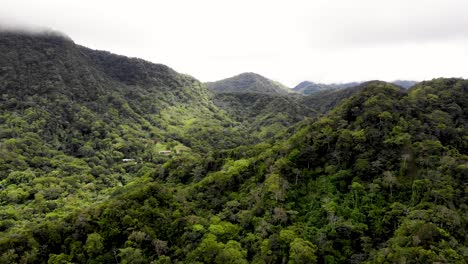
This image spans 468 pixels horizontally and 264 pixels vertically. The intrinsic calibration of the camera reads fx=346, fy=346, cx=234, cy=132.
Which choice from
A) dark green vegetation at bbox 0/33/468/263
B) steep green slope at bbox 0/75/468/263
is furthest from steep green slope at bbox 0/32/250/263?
steep green slope at bbox 0/75/468/263

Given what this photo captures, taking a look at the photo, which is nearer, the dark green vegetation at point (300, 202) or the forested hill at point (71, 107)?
the dark green vegetation at point (300, 202)

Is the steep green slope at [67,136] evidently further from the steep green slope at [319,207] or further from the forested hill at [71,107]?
the steep green slope at [319,207]

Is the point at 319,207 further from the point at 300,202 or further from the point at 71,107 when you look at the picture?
the point at 71,107

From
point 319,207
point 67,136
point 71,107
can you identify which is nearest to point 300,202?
point 319,207

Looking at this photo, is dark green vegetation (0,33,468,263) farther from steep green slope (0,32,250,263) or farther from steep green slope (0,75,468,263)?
steep green slope (0,32,250,263)

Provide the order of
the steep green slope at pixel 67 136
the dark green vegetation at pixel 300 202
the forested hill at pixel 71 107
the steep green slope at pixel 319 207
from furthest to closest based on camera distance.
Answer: the forested hill at pixel 71 107 < the steep green slope at pixel 67 136 < the dark green vegetation at pixel 300 202 < the steep green slope at pixel 319 207

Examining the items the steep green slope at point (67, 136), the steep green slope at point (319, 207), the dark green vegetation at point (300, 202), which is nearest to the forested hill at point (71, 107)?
the steep green slope at point (67, 136)

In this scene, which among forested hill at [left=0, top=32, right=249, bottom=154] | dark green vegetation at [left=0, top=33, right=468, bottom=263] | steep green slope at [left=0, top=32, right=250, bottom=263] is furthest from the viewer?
forested hill at [left=0, top=32, right=249, bottom=154]

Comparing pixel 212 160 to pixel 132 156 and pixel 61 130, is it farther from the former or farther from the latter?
pixel 61 130

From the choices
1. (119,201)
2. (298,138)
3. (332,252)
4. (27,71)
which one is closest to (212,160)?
(298,138)
